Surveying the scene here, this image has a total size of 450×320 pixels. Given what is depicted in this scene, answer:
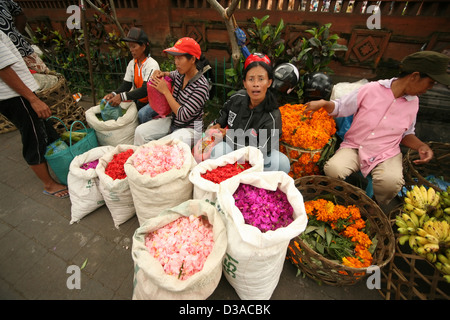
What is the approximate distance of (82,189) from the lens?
2471mm

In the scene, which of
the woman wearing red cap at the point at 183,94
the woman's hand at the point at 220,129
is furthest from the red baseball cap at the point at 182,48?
the woman's hand at the point at 220,129

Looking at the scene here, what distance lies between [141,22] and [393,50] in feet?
18.0

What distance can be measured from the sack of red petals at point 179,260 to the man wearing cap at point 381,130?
5.71 ft

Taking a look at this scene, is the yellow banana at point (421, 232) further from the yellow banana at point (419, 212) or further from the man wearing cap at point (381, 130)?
the man wearing cap at point (381, 130)

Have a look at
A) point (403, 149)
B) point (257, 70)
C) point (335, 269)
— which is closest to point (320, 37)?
point (257, 70)

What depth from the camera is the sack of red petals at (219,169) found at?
1.92 m

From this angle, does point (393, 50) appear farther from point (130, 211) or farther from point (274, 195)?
point (130, 211)

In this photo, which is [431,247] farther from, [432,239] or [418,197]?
[418,197]

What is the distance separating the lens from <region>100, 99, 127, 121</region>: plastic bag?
3172mm

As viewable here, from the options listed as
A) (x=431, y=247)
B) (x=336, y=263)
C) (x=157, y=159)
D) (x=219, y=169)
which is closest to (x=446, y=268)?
(x=431, y=247)

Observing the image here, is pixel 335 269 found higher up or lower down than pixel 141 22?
lower down

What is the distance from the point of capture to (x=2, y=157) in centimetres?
360

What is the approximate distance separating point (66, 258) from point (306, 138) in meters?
2.94

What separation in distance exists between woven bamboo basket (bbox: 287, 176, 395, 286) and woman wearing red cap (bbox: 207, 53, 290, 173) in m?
0.47
